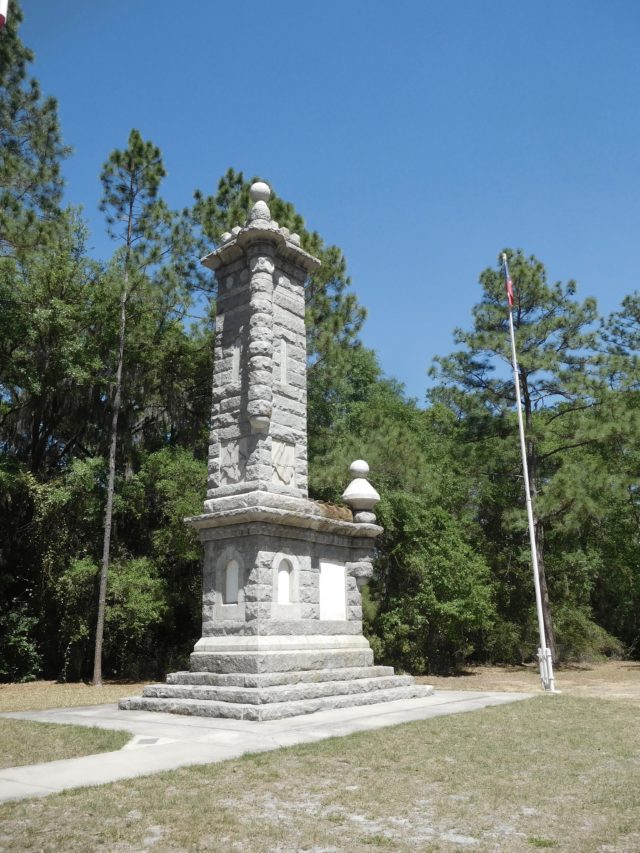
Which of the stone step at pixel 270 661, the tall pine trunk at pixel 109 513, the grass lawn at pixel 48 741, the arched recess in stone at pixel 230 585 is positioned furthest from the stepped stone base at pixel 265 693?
the tall pine trunk at pixel 109 513

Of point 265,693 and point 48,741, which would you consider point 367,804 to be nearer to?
point 48,741

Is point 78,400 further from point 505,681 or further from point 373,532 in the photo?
point 505,681

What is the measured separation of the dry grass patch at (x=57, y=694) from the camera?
1195 centimetres

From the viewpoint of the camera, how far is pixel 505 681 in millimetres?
17047

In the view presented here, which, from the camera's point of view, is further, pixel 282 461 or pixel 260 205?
pixel 260 205

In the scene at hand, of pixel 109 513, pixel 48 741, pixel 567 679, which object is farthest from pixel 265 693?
pixel 567 679

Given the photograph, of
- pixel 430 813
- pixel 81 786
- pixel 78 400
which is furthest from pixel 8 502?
pixel 430 813

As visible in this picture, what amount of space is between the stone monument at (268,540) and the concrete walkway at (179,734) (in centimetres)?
41

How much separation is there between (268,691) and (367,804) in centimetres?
418

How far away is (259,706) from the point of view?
26.8ft

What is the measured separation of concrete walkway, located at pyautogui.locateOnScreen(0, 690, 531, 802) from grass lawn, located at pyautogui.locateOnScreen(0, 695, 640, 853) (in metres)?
0.34

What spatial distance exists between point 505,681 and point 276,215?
45.1ft

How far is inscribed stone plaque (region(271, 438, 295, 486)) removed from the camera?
10484mm

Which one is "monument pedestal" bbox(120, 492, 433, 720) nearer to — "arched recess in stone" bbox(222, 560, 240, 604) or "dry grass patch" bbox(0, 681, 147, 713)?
"arched recess in stone" bbox(222, 560, 240, 604)
